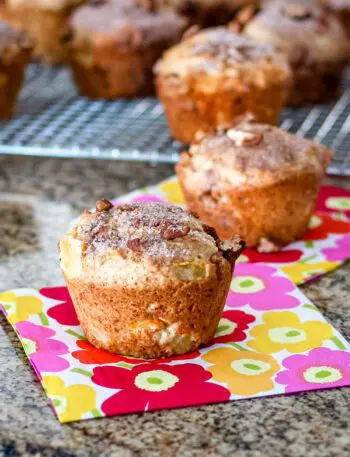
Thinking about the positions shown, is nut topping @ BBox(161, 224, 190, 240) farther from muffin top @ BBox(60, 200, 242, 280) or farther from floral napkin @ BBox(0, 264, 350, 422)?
floral napkin @ BBox(0, 264, 350, 422)

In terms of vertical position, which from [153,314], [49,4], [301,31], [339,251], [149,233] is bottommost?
[339,251]

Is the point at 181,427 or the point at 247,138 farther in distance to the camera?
the point at 247,138

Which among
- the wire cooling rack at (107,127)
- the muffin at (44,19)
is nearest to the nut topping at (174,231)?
the wire cooling rack at (107,127)


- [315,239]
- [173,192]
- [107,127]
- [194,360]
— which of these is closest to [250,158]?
[315,239]

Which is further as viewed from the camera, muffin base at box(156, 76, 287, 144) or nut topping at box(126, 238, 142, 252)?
muffin base at box(156, 76, 287, 144)

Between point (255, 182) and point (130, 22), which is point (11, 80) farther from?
point (255, 182)

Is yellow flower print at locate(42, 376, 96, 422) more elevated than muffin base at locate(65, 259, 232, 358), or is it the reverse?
muffin base at locate(65, 259, 232, 358)

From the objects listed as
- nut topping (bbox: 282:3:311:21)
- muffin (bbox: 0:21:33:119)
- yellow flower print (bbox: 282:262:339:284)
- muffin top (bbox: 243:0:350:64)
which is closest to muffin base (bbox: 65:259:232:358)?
yellow flower print (bbox: 282:262:339:284)
